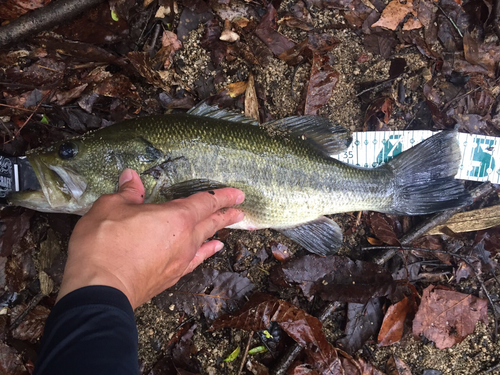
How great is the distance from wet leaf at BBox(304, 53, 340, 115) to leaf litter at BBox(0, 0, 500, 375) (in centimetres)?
2

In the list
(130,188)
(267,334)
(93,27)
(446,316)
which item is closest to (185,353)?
(267,334)

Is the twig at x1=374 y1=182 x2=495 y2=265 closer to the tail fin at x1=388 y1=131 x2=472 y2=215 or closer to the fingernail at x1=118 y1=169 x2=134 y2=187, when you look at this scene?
the tail fin at x1=388 y1=131 x2=472 y2=215

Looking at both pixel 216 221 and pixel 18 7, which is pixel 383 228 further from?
pixel 18 7

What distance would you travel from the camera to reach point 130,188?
218cm

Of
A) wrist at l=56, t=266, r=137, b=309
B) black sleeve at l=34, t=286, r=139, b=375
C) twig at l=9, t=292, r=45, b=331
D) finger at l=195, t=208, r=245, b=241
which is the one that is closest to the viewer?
black sleeve at l=34, t=286, r=139, b=375

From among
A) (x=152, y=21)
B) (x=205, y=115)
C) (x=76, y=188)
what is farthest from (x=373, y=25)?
(x=76, y=188)

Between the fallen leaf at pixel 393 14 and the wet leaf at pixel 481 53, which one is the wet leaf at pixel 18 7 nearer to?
the fallen leaf at pixel 393 14

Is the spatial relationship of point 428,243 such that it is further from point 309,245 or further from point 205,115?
point 205,115

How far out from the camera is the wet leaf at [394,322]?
3.18 meters

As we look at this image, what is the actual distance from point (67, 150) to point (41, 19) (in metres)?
1.44

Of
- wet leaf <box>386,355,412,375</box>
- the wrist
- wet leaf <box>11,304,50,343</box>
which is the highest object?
the wrist

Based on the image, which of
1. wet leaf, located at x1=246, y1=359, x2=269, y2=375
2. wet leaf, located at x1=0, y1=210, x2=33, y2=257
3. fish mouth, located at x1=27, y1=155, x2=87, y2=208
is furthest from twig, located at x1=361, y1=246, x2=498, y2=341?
wet leaf, located at x1=0, y1=210, x2=33, y2=257

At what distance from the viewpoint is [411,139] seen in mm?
3328

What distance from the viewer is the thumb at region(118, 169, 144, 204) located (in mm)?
2104
